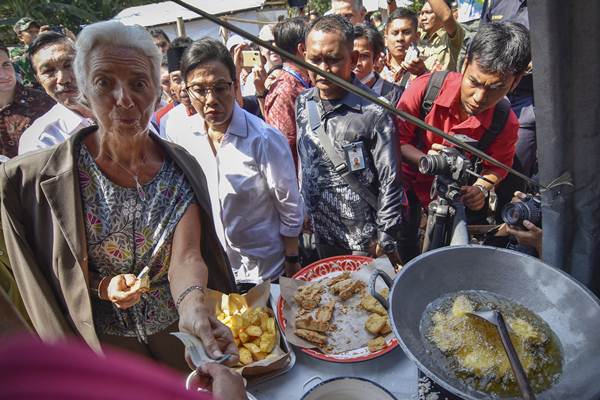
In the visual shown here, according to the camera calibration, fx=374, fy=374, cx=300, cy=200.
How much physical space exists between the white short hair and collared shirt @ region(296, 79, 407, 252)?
1.02 metres

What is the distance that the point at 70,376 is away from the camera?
0.38m

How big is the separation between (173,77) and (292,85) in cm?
110

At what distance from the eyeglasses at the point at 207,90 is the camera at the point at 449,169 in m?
1.12

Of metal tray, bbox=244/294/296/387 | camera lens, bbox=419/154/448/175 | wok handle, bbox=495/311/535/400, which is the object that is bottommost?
→ metal tray, bbox=244/294/296/387

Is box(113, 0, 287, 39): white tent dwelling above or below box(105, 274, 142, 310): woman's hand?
above

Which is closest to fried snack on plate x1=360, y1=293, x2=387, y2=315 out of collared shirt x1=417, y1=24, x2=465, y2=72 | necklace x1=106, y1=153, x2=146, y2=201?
necklace x1=106, y1=153, x2=146, y2=201

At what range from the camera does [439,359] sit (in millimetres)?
939

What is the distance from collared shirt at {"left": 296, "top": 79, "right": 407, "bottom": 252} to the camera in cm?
198

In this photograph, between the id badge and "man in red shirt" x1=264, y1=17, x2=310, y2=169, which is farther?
"man in red shirt" x1=264, y1=17, x2=310, y2=169

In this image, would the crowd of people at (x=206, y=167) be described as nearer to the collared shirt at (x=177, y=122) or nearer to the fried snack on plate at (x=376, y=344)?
the collared shirt at (x=177, y=122)

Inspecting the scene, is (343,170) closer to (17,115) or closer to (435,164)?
(435,164)

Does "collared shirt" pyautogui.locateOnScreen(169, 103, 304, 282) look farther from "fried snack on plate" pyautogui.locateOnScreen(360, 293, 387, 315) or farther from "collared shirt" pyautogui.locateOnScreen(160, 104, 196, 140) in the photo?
"fried snack on plate" pyautogui.locateOnScreen(360, 293, 387, 315)

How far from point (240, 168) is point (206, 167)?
255 millimetres

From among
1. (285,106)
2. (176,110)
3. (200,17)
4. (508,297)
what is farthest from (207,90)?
(200,17)
